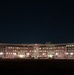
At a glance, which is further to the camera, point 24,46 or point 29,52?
point 24,46

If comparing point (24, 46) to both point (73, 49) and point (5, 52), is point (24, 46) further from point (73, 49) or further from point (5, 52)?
point (73, 49)

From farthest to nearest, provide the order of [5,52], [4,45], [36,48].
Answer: [4,45] → [5,52] → [36,48]

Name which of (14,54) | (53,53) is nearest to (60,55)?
(53,53)

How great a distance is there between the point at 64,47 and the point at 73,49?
585 centimetres

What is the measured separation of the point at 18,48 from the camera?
141625 millimetres
